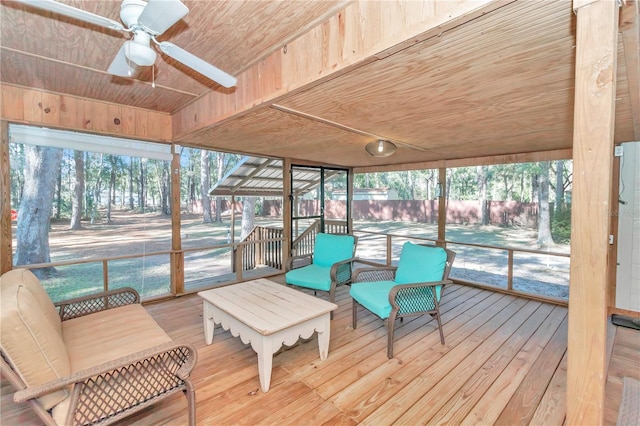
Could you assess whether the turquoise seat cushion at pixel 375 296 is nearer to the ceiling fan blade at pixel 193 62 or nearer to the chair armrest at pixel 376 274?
the chair armrest at pixel 376 274

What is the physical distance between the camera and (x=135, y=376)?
162 centimetres

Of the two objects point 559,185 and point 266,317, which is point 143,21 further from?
point 559,185

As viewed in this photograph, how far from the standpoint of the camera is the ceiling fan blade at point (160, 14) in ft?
4.01

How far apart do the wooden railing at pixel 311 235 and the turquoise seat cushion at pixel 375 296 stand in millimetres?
2643

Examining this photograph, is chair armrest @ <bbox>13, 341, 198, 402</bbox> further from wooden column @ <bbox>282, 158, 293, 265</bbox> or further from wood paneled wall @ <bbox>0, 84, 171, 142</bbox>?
wooden column @ <bbox>282, 158, 293, 265</bbox>

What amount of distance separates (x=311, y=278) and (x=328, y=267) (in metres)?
0.56

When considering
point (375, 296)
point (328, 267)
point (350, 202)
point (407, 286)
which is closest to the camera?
point (407, 286)

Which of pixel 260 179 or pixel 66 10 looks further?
pixel 260 179

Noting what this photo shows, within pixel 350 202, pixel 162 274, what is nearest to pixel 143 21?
pixel 162 274

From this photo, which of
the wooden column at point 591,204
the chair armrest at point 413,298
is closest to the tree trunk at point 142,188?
the chair armrest at point 413,298

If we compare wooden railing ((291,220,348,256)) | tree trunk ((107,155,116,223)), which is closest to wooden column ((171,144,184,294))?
tree trunk ((107,155,116,223))

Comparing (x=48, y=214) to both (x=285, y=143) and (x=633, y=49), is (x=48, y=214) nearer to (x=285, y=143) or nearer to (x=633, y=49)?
(x=285, y=143)

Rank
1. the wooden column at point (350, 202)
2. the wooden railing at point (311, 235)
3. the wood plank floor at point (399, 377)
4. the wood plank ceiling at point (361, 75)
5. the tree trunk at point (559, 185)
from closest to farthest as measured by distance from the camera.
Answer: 1. the wood plank ceiling at point (361, 75)
2. the wood plank floor at point (399, 377)
3. the tree trunk at point (559, 185)
4. the wooden railing at point (311, 235)
5. the wooden column at point (350, 202)

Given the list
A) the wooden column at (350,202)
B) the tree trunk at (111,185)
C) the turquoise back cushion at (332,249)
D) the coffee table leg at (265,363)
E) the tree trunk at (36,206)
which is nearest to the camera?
the coffee table leg at (265,363)
